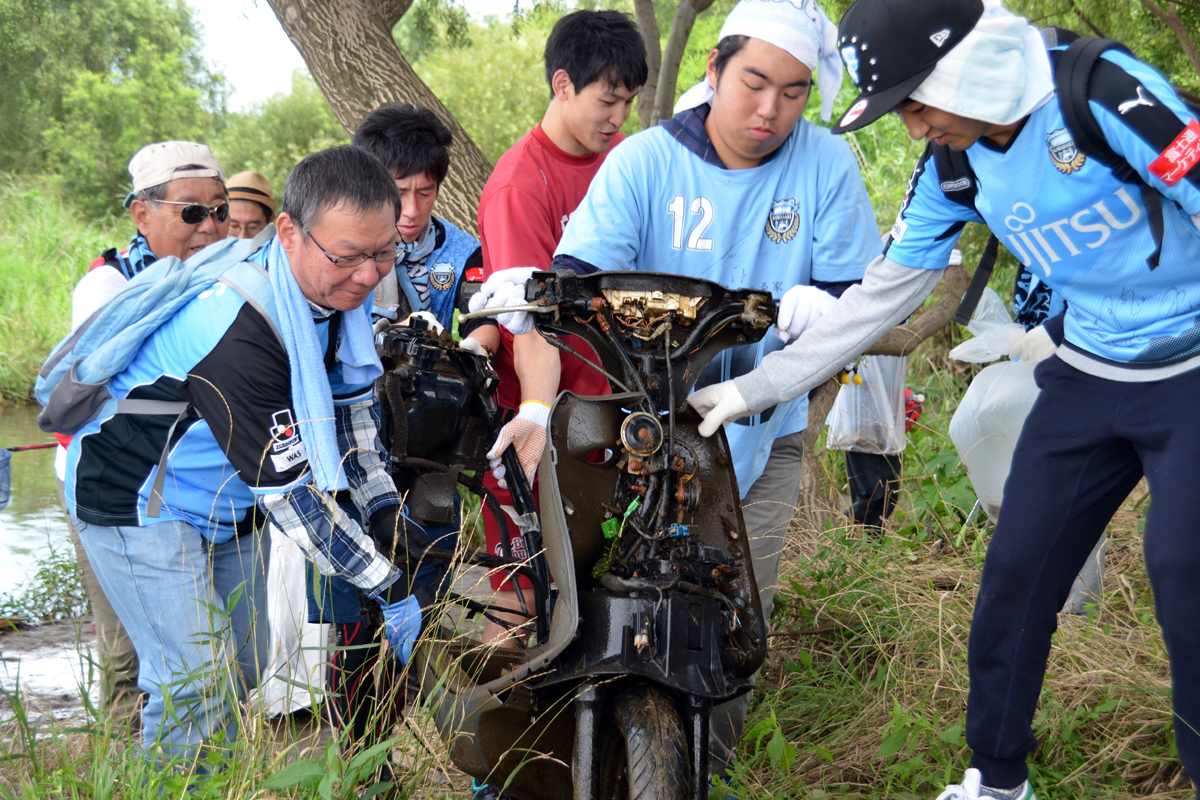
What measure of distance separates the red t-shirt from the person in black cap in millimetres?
1048

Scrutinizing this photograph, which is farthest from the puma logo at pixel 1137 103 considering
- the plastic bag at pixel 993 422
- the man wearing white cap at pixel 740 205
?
the plastic bag at pixel 993 422

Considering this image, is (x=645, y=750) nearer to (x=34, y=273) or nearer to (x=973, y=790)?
(x=973, y=790)

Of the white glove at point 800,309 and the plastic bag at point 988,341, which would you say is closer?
the white glove at point 800,309

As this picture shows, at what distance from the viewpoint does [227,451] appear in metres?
2.16

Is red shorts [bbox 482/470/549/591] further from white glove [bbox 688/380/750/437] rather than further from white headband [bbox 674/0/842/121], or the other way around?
white headband [bbox 674/0/842/121]

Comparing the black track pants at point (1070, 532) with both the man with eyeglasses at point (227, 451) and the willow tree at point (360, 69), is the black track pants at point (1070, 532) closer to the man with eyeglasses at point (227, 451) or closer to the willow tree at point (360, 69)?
the man with eyeglasses at point (227, 451)

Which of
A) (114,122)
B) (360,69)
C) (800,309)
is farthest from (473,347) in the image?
(114,122)

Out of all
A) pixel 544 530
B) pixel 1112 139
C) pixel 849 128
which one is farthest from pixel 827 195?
pixel 544 530

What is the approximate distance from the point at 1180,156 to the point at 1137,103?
0.13 metres

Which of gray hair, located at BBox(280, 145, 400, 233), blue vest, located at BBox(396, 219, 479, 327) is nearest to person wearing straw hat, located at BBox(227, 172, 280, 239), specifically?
blue vest, located at BBox(396, 219, 479, 327)

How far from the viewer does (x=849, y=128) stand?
78.9 inches

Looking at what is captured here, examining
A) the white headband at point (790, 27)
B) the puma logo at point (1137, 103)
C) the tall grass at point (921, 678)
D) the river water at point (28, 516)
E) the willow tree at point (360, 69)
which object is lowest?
the river water at point (28, 516)

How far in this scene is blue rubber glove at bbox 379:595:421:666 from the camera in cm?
249

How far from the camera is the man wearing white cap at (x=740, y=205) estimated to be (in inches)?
100.0
